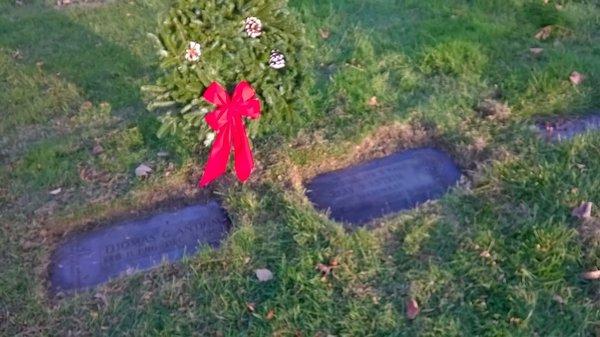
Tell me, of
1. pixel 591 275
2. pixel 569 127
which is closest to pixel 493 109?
pixel 569 127

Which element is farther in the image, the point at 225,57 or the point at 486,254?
the point at 225,57

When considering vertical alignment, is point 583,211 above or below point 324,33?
below

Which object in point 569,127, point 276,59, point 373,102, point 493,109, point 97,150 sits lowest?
point 569,127

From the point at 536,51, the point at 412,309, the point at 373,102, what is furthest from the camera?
the point at 536,51

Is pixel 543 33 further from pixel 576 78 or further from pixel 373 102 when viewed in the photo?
pixel 373 102

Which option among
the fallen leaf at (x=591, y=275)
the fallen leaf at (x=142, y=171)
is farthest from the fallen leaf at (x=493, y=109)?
the fallen leaf at (x=142, y=171)

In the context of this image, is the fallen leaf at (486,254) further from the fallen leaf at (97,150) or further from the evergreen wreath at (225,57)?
the fallen leaf at (97,150)

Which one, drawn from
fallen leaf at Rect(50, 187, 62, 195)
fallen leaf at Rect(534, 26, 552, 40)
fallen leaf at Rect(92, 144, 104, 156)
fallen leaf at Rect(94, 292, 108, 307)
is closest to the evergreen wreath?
fallen leaf at Rect(92, 144, 104, 156)

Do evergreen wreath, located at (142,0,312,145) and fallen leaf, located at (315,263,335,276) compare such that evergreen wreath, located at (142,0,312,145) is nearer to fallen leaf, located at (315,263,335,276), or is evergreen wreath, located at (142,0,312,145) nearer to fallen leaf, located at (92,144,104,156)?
fallen leaf, located at (92,144,104,156)
